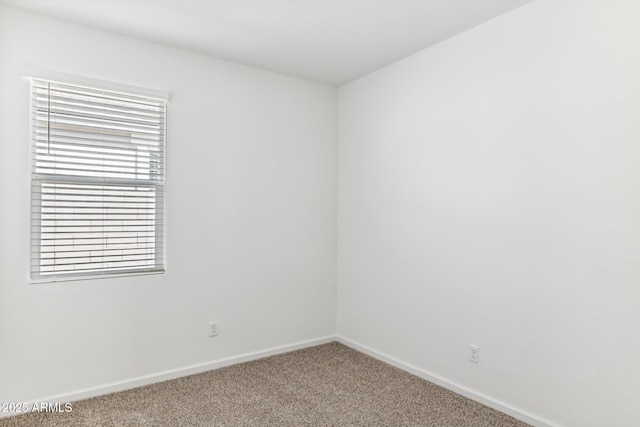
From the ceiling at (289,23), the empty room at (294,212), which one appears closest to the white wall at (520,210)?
the empty room at (294,212)

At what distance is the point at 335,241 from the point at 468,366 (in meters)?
1.72

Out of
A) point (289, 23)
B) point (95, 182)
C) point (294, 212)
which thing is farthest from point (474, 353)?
point (95, 182)

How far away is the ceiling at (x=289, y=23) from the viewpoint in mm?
2436

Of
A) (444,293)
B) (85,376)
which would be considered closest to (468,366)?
(444,293)

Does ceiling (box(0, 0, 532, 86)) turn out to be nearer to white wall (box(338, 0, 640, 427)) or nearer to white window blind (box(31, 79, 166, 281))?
white wall (box(338, 0, 640, 427))

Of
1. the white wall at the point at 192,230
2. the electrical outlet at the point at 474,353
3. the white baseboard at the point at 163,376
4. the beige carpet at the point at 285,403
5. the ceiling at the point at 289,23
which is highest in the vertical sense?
the ceiling at the point at 289,23

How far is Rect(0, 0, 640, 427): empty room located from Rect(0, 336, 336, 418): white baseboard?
0.02 metres

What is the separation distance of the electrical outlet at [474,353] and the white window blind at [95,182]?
2.35 metres

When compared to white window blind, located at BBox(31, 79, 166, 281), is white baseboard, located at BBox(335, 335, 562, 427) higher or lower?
lower

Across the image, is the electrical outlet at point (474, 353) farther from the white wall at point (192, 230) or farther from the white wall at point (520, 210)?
the white wall at point (192, 230)

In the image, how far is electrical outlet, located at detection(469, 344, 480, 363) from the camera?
2700 millimetres

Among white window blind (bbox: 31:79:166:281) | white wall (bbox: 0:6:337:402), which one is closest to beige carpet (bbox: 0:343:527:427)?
white wall (bbox: 0:6:337:402)

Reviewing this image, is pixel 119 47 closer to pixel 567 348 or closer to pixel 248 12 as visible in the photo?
pixel 248 12

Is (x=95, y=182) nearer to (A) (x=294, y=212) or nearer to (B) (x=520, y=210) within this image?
(A) (x=294, y=212)
